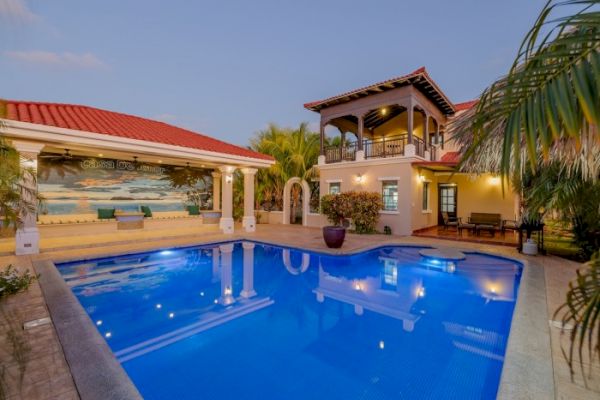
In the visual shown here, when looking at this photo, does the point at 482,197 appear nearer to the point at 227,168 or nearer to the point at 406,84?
the point at 406,84

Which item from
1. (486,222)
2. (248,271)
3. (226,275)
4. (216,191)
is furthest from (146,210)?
(486,222)

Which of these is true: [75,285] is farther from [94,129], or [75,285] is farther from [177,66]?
[177,66]

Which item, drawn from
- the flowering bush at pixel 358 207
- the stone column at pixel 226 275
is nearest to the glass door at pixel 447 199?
the flowering bush at pixel 358 207

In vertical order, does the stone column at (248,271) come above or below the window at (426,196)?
below

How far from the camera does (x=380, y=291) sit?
715cm

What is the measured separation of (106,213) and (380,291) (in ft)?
42.0

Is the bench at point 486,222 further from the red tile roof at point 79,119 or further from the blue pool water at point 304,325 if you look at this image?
the red tile roof at point 79,119

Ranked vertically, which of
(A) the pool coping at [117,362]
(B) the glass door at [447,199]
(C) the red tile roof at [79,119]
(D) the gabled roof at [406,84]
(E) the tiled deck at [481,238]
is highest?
(D) the gabled roof at [406,84]

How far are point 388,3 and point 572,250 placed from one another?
2581 centimetres

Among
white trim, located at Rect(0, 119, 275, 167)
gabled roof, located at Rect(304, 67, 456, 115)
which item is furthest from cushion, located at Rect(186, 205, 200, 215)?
gabled roof, located at Rect(304, 67, 456, 115)

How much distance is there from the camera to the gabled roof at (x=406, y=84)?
13.0 meters

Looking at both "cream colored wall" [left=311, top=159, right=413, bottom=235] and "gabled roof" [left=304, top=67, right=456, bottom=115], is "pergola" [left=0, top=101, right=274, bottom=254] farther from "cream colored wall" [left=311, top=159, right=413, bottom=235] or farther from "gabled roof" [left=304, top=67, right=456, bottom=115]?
"gabled roof" [left=304, top=67, right=456, bottom=115]

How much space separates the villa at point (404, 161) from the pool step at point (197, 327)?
9740 millimetres

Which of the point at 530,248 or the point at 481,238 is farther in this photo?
the point at 481,238
